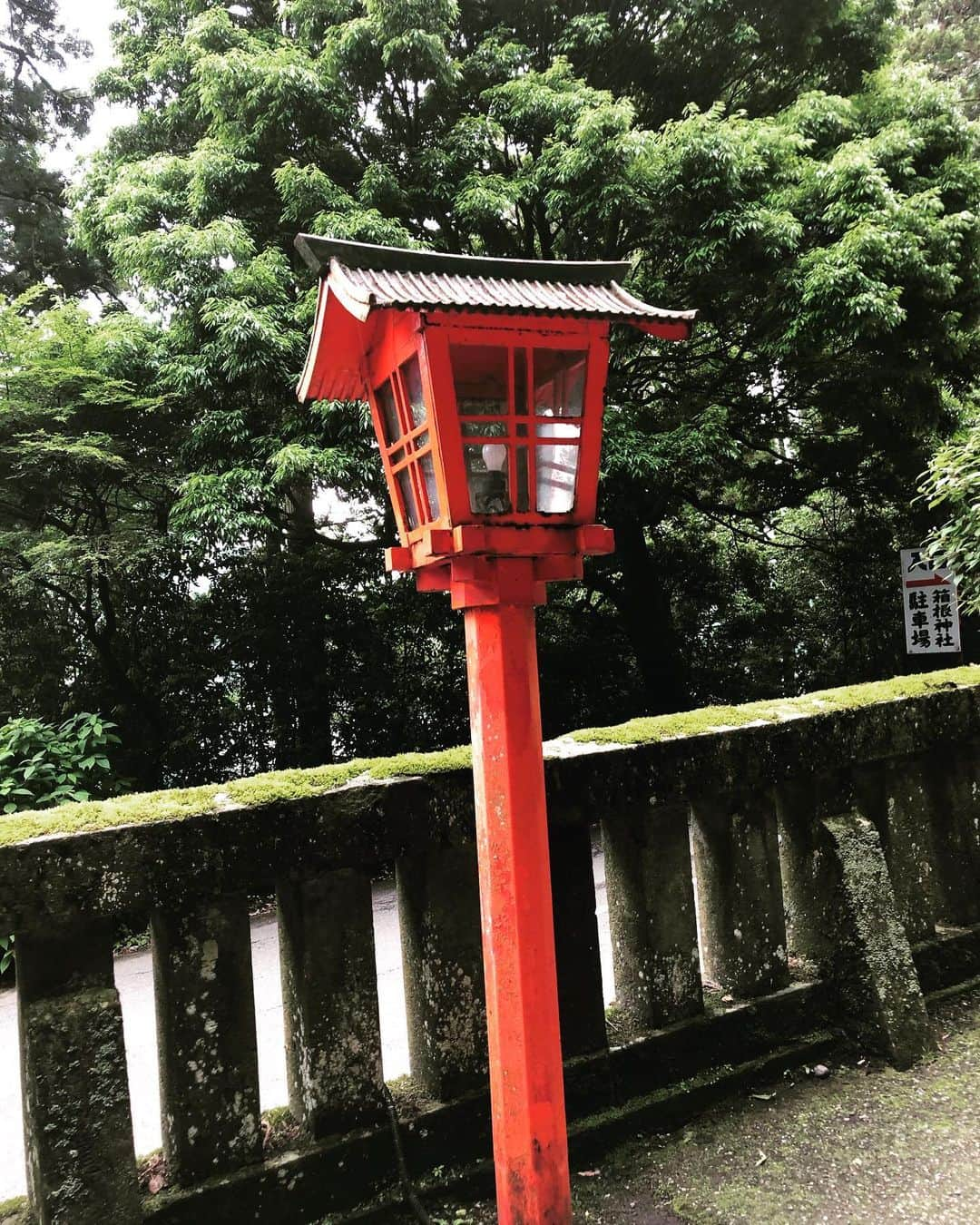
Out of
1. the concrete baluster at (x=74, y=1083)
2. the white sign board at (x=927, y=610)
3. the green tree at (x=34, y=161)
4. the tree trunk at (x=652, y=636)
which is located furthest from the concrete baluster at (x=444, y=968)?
the green tree at (x=34, y=161)

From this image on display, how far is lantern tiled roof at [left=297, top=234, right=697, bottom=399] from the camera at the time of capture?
1.85 meters

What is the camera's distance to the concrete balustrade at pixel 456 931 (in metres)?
1.88

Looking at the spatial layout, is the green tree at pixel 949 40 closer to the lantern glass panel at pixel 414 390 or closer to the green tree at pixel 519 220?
the green tree at pixel 519 220

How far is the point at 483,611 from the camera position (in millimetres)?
2070

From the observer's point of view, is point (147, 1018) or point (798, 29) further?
point (798, 29)

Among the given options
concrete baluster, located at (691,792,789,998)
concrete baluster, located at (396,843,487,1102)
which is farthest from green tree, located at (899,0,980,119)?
concrete baluster, located at (396,843,487,1102)

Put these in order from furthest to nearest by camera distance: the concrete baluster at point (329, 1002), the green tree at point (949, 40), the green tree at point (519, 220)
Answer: the green tree at point (949, 40), the green tree at point (519, 220), the concrete baluster at point (329, 1002)

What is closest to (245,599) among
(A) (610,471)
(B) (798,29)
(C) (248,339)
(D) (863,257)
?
(C) (248,339)

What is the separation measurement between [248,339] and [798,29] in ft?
22.6

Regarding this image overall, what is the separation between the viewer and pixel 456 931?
7.77 ft

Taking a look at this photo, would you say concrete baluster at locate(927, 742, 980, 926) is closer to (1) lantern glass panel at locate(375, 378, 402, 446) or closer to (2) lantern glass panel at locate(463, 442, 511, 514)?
(2) lantern glass panel at locate(463, 442, 511, 514)

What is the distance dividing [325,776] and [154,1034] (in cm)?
391

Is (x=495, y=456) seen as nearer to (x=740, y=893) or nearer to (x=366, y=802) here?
(x=366, y=802)

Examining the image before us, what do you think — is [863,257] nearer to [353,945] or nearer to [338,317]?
[338,317]
